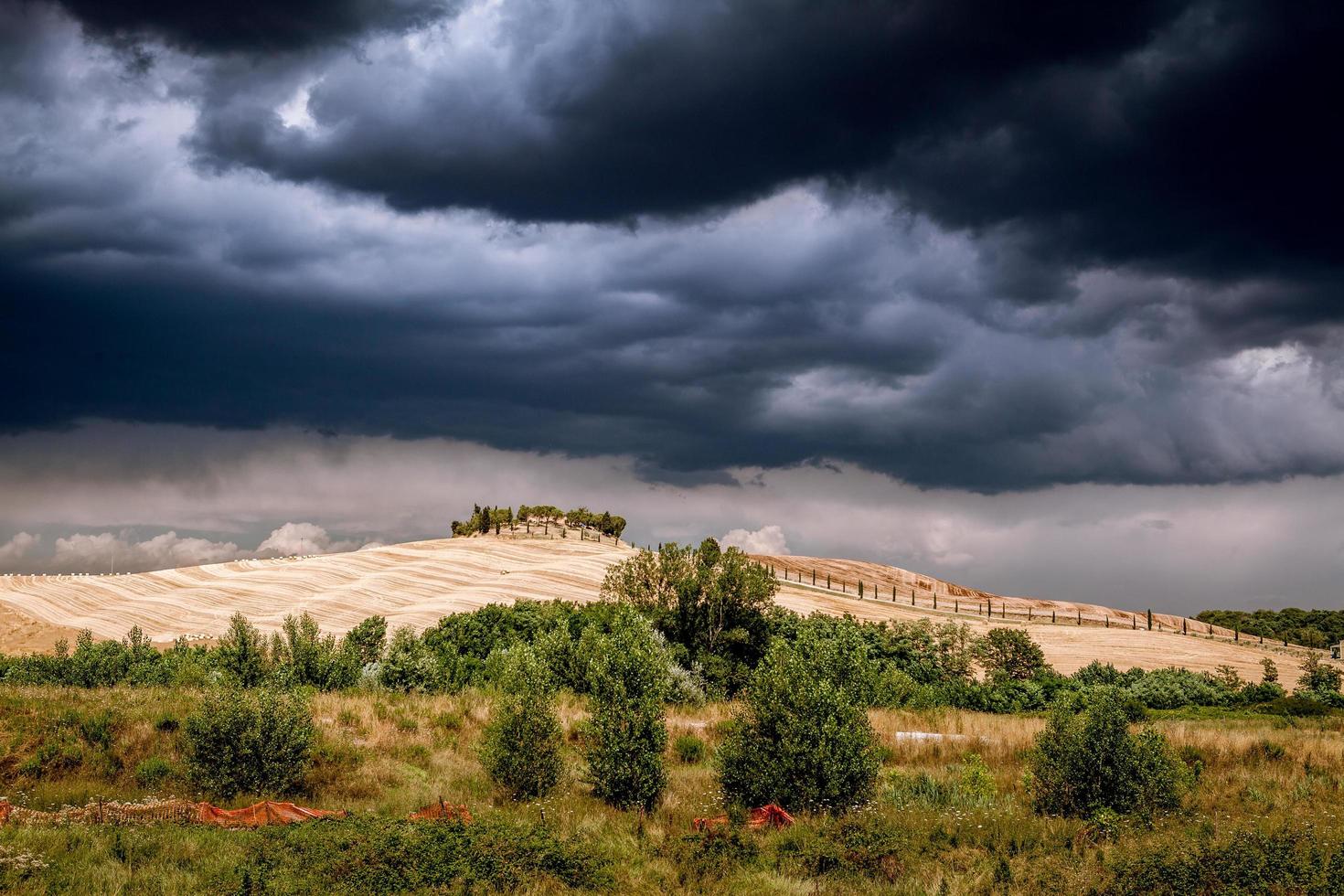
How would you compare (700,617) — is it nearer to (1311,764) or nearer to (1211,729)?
(1211,729)

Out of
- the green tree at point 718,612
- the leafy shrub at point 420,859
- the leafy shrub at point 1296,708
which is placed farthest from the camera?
the green tree at point 718,612

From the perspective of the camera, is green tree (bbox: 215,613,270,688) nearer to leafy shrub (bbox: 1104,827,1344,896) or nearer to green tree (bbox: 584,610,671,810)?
green tree (bbox: 584,610,671,810)

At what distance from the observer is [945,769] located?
30.7m

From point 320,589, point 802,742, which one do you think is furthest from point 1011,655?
point 320,589

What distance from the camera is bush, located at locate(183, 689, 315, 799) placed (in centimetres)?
2692

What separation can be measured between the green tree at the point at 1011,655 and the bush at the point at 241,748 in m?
52.1

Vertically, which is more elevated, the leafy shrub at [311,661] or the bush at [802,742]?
the bush at [802,742]

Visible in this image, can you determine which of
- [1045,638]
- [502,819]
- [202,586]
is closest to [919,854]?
[502,819]

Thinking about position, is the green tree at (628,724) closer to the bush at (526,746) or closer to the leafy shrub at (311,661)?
the bush at (526,746)

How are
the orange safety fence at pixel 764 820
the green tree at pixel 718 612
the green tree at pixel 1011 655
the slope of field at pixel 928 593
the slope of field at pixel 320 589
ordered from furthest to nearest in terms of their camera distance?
the slope of field at pixel 928 593, the slope of field at pixel 320 589, the green tree at pixel 1011 655, the green tree at pixel 718 612, the orange safety fence at pixel 764 820

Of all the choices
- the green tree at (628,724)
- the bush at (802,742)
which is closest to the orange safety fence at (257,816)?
the green tree at (628,724)

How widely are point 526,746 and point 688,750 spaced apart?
8.94 metres

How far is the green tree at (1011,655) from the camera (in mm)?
66062

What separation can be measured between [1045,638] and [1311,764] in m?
61.4
